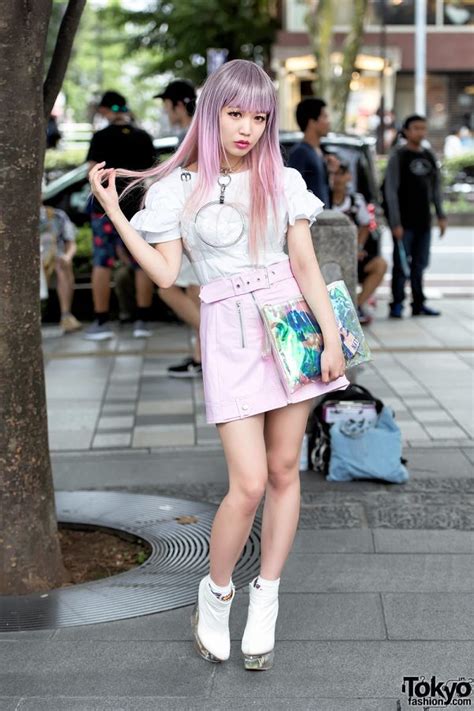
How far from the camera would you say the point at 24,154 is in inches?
177

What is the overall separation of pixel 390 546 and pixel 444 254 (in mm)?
14711

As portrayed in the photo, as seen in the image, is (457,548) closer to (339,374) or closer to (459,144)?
(339,374)

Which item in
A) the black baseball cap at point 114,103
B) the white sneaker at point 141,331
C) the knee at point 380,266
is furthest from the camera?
the knee at point 380,266

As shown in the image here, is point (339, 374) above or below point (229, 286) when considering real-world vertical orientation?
below

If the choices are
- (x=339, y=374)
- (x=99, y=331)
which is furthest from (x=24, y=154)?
(x=99, y=331)

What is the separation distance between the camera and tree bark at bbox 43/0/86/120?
5.00 m

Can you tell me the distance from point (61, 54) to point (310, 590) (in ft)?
7.68

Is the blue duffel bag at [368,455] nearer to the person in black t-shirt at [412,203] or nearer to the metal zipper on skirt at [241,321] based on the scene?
the metal zipper on skirt at [241,321]

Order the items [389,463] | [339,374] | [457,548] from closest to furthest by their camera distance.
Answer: [339,374] → [457,548] → [389,463]

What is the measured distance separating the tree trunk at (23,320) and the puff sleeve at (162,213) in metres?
0.80

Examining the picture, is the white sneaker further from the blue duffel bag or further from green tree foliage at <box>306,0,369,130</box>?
green tree foliage at <box>306,0,369,130</box>

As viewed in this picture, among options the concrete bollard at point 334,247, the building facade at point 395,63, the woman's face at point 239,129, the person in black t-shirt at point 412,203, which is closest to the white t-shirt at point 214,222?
the woman's face at point 239,129

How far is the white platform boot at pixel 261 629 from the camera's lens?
12.5 ft

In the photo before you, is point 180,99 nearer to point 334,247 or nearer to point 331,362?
point 334,247
